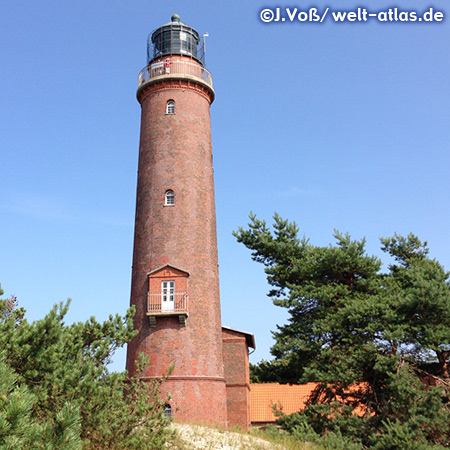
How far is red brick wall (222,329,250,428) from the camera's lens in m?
24.7

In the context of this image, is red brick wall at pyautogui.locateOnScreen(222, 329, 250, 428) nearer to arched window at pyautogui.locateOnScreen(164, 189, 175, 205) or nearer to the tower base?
the tower base

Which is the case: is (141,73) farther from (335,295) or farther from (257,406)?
(257,406)

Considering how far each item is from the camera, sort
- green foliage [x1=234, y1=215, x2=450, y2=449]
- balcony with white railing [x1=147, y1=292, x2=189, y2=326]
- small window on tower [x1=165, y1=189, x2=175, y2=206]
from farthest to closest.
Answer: small window on tower [x1=165, y1=189, x2=175, y2=206], balcony with white railing [x1=147, y1=292, x2=189, y2=326], green foliage [x1=234, y1=215, x2=450, y2=449]

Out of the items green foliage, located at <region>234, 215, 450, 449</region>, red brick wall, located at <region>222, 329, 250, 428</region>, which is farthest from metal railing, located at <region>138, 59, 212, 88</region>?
red brick wall, located at <region>222, 329, 250, 428</region>

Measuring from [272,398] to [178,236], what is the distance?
48.8ft

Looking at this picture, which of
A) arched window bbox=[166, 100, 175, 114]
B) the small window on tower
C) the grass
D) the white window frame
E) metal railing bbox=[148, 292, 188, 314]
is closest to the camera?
the grass

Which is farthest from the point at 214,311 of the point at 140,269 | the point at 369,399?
the point at 369,399

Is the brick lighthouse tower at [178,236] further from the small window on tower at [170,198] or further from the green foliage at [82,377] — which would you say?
the green foliage at [82,377]

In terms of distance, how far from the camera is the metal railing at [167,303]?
68.4 feet

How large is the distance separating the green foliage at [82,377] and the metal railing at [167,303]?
831 cm

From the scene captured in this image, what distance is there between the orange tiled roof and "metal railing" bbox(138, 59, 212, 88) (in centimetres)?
1906

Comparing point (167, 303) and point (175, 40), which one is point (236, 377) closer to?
point (167, 303)

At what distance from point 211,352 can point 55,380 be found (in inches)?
472

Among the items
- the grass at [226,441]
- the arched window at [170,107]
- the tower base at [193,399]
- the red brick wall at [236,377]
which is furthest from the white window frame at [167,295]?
the arched window at [170,107]
